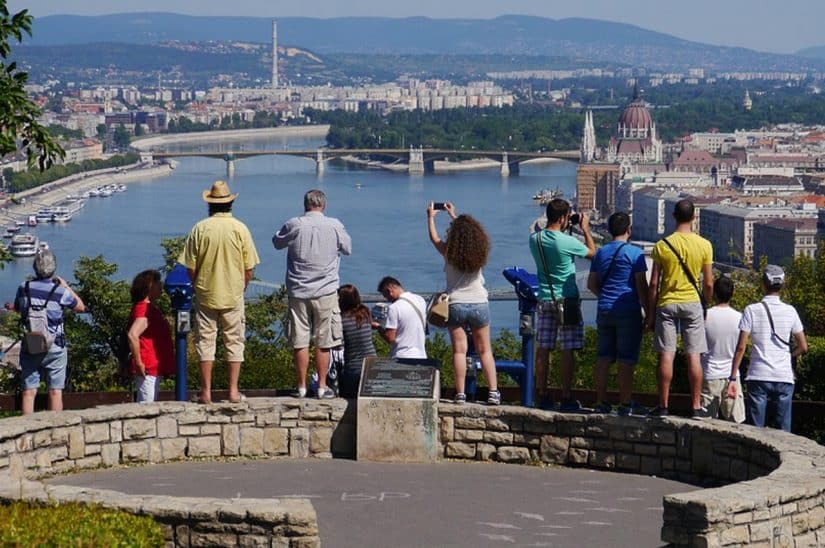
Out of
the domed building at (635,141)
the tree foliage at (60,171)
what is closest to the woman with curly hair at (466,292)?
the tree foliage at (60,171)

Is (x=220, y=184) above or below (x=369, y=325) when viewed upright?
above

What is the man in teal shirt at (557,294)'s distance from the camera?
597 centimetres

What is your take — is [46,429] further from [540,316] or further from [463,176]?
[463,176]

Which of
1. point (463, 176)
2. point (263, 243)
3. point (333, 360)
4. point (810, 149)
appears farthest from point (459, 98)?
point (333, 360)

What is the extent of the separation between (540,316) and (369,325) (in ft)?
1.92

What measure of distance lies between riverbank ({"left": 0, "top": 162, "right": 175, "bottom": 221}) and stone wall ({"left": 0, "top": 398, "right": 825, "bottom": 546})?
223ft

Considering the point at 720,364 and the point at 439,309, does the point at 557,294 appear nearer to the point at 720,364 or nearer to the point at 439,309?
the point at 439,309

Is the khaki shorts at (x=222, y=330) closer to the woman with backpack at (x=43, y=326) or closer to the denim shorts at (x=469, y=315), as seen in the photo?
the woman with backpack at (x=43, y=326)

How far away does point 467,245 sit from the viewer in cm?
600

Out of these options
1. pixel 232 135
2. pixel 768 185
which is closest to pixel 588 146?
pixel 768 185

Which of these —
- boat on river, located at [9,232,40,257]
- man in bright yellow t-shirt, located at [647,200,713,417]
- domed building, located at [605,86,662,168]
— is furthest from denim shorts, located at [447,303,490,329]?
domed building, located at [605,86,662,168]

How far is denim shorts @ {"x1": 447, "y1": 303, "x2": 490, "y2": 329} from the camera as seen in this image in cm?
604

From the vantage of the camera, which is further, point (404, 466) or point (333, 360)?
point (333, 360)

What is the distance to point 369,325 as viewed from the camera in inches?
248
